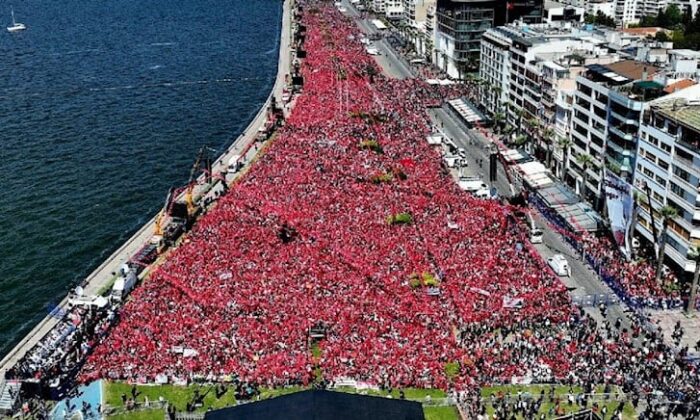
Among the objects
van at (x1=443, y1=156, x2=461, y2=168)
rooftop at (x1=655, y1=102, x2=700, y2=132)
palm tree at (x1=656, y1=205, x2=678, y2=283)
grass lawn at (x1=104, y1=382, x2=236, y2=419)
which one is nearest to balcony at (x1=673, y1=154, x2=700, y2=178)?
rooftop at (x1=655, y1=102, x2=700, y2=132)

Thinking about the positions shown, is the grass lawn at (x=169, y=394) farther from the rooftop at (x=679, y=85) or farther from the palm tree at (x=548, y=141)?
the palm tree at (x=548, y=141)

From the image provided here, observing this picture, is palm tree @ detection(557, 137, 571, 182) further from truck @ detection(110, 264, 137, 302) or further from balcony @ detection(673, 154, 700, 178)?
truck @ detection(110, 264, 137, 302)

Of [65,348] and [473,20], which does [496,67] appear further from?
[65,348]

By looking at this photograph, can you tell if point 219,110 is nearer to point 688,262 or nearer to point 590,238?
point 590,238

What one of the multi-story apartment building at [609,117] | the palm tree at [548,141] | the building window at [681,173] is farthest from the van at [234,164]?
the building window at [681,173]

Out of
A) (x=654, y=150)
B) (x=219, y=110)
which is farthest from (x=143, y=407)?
(x=219, y=110)
